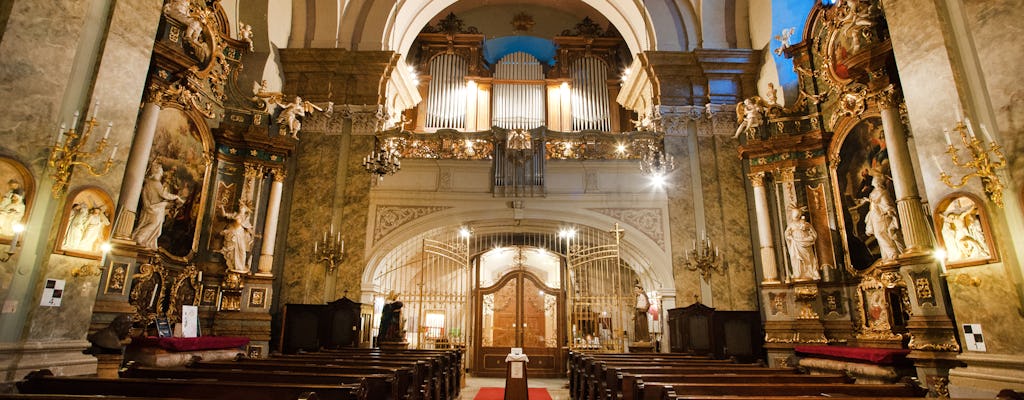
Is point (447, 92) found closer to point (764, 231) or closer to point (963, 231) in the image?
point (764, 231)

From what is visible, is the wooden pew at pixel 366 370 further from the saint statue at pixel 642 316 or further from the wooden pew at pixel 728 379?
the saint statue at pixel 642 316

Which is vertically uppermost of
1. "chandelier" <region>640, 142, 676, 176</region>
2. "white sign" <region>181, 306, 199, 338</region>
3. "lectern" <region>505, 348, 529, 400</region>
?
"chandelier" <region>640, 142, 676, 176</region>

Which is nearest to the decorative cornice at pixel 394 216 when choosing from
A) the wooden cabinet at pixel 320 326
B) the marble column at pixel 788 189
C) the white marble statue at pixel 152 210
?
the wooden cabinet at pixel 320 326

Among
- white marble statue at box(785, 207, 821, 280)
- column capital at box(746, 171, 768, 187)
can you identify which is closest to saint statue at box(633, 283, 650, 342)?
white marble statue at box(785, 207, 821, 280)

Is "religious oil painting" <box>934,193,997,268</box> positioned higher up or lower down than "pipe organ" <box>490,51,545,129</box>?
lower down

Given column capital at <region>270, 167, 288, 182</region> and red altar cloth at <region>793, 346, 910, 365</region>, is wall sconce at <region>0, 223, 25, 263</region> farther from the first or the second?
red altar cloth at <region>793, 346, 910, 365</region>

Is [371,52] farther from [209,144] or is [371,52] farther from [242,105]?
[209,144]

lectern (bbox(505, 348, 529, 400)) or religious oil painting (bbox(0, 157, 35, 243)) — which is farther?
lectern (bbox(505, 348, 529, 400))

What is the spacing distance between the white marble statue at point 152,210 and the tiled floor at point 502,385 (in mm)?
5182

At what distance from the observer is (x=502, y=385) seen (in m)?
10.5

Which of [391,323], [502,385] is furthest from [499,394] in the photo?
[391,323]

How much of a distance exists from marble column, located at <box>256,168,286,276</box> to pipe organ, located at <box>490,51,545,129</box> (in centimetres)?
611

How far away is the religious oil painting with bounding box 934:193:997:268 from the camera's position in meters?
5.13

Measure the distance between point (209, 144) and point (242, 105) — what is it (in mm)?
1224
